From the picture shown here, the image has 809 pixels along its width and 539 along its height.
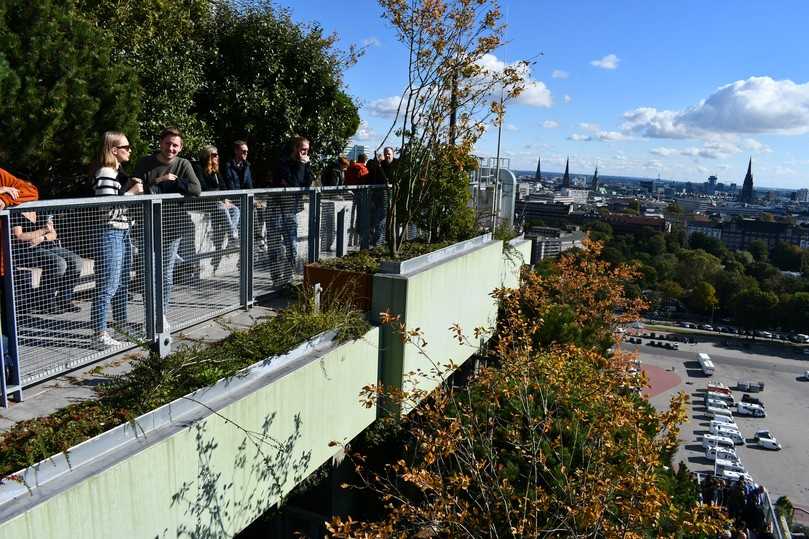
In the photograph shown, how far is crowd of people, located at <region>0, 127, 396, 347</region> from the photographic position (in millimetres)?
4117

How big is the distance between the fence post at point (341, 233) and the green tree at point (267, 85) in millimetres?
3654

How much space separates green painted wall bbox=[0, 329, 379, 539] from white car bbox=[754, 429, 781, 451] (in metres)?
42.8

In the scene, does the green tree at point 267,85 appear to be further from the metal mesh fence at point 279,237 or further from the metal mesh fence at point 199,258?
the metal mesh fence at point 199,258

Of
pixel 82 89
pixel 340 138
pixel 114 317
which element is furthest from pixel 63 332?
pixel 340 138

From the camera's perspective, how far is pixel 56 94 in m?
7.67

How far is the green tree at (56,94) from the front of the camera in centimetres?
741

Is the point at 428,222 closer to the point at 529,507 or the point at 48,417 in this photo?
the point at 529,507

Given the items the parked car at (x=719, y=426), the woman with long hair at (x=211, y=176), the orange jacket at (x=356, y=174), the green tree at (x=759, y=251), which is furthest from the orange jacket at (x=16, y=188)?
the green tree at (x=759, y=251)

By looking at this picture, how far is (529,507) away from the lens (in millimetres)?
5254

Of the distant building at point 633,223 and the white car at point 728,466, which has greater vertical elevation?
the distant building at point 633,223

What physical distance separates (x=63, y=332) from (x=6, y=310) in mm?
589

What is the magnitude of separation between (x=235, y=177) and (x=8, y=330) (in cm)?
369

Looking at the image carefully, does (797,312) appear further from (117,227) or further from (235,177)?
(117,227)

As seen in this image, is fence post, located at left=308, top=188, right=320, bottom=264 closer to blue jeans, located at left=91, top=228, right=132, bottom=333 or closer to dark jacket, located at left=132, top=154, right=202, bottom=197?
dark jacket, located at left=132, top=154, right=202, bottom=197
